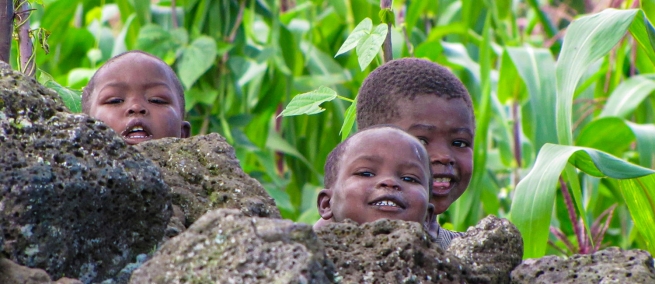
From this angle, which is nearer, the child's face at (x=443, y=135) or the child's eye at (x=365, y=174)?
the child's eye at (x=365, y=174)

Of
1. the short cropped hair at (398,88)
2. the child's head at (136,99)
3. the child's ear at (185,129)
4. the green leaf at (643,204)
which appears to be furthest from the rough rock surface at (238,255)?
the green leaf at (643,204)

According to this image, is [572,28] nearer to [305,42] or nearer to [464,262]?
[464,262]

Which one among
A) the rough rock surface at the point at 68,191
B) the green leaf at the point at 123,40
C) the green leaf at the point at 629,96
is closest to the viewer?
the rough rock surface at the point at 68,191

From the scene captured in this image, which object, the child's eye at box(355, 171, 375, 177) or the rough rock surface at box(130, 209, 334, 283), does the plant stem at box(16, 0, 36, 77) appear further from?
the rough rock surface at box(130, 209, 334, 283)

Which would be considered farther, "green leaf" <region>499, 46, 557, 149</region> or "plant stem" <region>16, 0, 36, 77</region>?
"green leaf" <region>499, 46, 557, 149</region>

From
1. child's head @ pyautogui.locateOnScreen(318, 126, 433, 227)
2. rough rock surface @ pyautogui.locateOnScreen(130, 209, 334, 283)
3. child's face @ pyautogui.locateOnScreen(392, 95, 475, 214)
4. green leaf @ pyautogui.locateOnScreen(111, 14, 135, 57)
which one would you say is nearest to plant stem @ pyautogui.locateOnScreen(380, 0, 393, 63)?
child's face @ pyautogui.locateOnScreen(392, 95, 475, 214)

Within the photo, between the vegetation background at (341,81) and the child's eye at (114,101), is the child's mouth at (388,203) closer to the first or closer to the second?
the child's eye at (114,101)

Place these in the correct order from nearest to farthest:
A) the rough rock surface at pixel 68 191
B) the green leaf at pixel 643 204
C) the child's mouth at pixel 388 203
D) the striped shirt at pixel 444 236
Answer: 1. the rough rock surface at pixel 68 191
2. the child's mouth at pixel 388 203
3. the striped shirt at pixel 444 236
4. the green leaf at pixel 643 204

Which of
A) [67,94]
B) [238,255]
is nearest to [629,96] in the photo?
[67,94]

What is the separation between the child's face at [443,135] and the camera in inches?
85.5

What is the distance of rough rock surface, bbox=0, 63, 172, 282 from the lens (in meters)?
1.18

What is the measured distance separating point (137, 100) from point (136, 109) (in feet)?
0.12

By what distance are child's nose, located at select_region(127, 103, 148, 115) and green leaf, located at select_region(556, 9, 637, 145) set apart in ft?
3.24

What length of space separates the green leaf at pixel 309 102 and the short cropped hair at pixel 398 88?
0.99 feet
